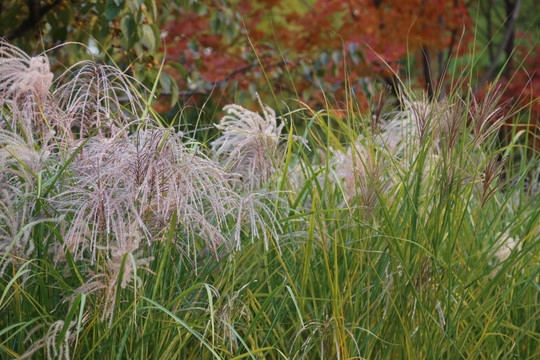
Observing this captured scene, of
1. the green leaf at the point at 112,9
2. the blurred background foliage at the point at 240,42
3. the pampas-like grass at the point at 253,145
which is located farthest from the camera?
the blurred background foliage at the point at 240,42

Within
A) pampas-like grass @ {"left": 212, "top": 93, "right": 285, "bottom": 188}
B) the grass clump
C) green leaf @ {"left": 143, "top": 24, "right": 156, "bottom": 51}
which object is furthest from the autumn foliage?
the grass clump

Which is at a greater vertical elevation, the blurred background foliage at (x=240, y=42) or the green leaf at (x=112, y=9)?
the green leaf at (x=112, y=9)

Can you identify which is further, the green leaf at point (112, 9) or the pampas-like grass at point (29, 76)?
→ the green leaf at point (112, 9)

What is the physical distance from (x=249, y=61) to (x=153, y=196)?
496 cm

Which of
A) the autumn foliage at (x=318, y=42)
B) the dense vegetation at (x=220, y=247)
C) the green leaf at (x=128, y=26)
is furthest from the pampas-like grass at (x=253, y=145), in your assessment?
the autumn foliage at (x=318, y=42)

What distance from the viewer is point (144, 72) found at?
390 cm

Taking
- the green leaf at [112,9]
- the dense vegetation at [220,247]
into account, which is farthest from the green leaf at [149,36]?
the dense vegetation at [220,247]

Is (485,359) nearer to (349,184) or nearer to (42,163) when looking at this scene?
(349,184)

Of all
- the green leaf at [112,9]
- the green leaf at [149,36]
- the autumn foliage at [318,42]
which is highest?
the green leaf at [112,9]

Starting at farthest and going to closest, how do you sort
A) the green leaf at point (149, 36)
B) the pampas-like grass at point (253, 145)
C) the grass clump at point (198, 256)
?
the green leaf at point (149, 36), the pampas-like grass at point (253, 145), the grass clump at point (198, 256)

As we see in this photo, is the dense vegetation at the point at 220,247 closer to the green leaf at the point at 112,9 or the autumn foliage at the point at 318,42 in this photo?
the green leaf at the point at 112,9

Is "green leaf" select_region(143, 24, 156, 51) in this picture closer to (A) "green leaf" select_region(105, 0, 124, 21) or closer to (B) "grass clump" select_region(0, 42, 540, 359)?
(A) "green leaf" select_region(105, 0, 124, 21)

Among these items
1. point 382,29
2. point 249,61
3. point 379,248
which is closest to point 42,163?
point 379,248

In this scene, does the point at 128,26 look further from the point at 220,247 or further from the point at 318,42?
the point at 318,42
